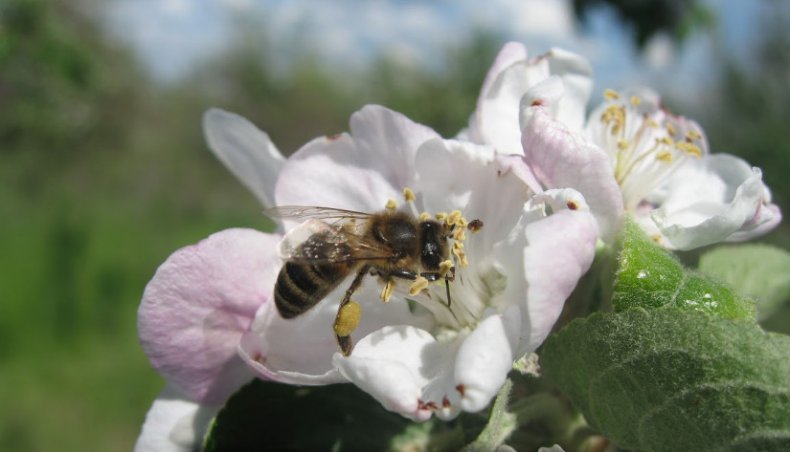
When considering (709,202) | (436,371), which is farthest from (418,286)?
(709,202)

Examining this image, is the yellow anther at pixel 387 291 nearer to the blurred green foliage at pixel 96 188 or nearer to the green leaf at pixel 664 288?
the green leaf at pixel 664 288

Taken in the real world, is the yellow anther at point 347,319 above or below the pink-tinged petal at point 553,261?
below

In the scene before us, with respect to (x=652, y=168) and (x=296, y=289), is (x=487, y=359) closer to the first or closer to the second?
(x=296, y=289)

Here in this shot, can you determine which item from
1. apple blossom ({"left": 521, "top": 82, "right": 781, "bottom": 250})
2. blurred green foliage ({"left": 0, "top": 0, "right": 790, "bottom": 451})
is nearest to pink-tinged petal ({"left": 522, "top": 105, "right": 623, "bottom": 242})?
apple blossom ({"left": 521, "top": 82, "right": 781, "bottom": 250})

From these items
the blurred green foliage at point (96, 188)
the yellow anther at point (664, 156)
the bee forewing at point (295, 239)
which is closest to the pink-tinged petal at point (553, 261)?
the bee forewing at point (295, 239)

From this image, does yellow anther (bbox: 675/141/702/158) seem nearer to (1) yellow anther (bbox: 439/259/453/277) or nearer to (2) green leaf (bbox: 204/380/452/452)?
(1) yellow anther (bbox: 439/259/453/277)

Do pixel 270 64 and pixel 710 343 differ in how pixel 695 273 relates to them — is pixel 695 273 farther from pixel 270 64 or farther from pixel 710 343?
pixel 270 64
